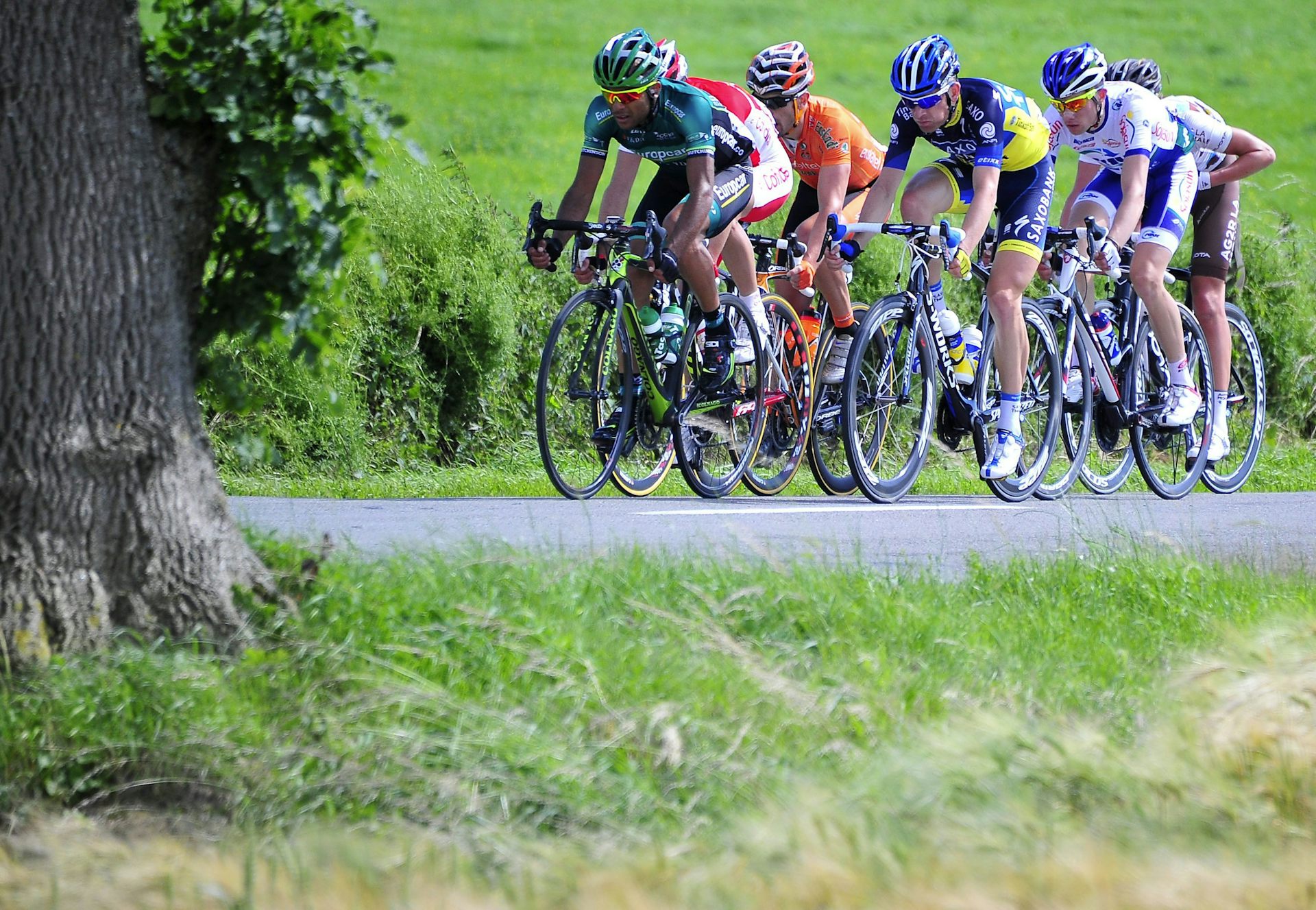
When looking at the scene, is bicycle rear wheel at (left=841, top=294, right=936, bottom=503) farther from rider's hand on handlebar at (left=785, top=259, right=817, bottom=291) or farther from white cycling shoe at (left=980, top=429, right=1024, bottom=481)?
rider's hand on handlebar at (left=785, top=259, right=817, bottom=291)

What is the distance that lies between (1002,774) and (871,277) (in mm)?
8676

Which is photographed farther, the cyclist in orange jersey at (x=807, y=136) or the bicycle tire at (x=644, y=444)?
the cyclist in orange jersey at (x=807, y=136)

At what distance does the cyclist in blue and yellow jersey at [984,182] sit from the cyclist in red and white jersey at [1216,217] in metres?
1.23

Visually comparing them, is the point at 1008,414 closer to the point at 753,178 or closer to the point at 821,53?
the point at 753,178

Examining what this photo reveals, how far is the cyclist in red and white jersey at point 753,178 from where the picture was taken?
8453 mm

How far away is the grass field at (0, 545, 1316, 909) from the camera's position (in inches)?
123

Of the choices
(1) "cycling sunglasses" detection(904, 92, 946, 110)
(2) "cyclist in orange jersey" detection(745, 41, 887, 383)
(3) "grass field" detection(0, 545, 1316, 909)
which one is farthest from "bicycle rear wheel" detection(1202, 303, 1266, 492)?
(3) "grass field" detection(0, 545, 1316, 909)

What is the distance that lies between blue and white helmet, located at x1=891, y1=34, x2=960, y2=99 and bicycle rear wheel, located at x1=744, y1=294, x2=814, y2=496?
4.55 feet

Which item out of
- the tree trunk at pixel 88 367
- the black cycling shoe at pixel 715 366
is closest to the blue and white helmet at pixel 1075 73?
the black cycling shoe at pixel 715 366

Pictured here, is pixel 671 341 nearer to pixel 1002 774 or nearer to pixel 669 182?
pixel 669 182

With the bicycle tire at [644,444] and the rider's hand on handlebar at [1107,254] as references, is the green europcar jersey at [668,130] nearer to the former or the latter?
the bicycle tire at [644,444]

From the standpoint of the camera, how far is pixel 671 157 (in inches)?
314

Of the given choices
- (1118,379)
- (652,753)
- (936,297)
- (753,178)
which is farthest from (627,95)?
(652,753)

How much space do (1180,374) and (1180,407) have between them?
190mm
